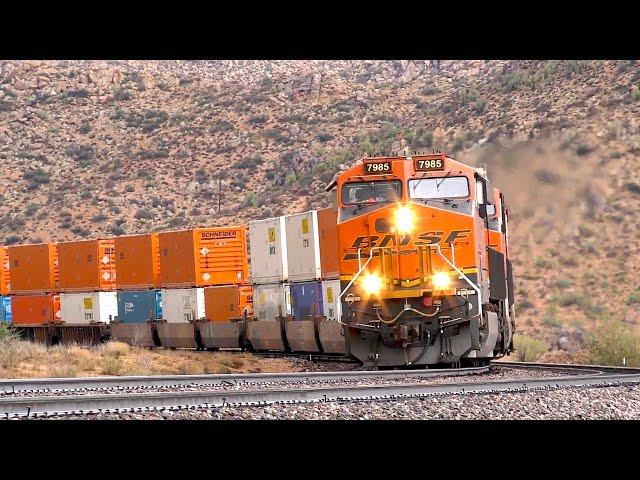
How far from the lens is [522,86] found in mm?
62750

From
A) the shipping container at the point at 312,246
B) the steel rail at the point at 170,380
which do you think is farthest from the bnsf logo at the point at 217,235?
the steel rail at the point at 170,380

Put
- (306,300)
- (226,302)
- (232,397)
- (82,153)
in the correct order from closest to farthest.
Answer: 1. (232,397)
2. (306,300)
3. (226,302)
4. (82,153)

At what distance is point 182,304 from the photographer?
106 feet

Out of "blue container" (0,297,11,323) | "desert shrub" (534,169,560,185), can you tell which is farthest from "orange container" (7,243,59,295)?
"desert shrub" (534,169,560,185)

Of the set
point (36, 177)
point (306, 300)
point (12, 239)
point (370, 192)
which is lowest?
point (306, 300)

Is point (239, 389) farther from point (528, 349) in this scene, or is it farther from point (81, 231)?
point (81, 231)

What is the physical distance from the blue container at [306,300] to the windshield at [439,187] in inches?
268

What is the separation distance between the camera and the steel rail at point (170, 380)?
16.7 m

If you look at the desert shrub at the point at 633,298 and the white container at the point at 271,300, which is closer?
the white container at the point at 271,300

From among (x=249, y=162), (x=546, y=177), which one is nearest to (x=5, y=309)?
(x=546, y=177)

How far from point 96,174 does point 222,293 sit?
135ft

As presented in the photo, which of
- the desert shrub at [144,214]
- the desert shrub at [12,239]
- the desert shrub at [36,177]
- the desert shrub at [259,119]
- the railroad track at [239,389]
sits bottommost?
the railroad track at [239,389]

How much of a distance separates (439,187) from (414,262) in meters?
1.61

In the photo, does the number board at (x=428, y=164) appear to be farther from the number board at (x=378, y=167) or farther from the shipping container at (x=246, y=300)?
the shipping container at (x=246, y=300)
